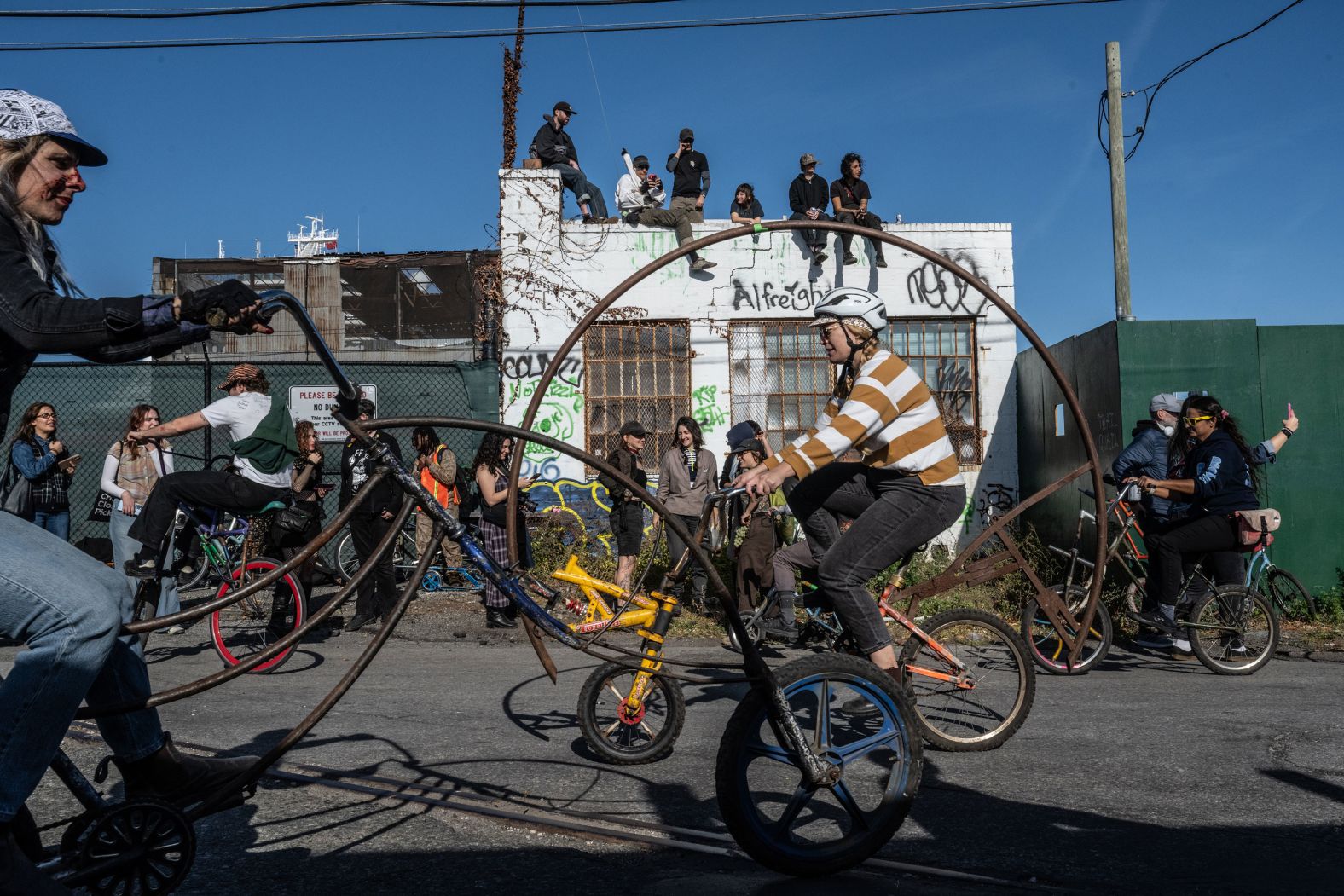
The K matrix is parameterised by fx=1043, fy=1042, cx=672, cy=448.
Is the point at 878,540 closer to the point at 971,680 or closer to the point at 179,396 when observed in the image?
the point at 971,680

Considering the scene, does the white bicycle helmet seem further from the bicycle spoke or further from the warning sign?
the warning sign

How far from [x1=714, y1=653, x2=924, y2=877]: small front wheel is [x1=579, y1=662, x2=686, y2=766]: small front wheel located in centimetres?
146

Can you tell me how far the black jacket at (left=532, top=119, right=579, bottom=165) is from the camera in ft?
48.5

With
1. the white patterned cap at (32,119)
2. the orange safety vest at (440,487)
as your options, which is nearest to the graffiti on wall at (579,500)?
the orange safety vest at (440,487)

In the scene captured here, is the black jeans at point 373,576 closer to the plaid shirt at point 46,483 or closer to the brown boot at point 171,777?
the plaid shirt at point 46,483

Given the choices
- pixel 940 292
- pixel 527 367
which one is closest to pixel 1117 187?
pixel 940 292

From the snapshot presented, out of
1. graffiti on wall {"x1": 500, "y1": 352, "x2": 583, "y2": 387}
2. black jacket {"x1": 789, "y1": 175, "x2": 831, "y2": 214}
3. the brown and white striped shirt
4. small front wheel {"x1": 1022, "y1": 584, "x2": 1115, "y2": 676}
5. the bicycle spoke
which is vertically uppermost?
black jacket {"x1": 789, "y1": 175, "x2": 831, "y2": 214}

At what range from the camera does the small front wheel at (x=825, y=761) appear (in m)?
3.50

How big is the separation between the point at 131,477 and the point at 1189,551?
9235mm

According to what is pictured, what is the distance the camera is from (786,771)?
12.0ft

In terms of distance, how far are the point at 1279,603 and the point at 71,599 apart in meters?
10.9

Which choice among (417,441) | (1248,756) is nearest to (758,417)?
(417,441)

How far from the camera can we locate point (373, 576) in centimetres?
875

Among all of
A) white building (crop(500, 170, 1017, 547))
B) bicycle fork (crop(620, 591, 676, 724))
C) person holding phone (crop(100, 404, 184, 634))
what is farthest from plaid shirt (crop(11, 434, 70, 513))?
bicycle fork (crop(620, 591, 676, 724))
